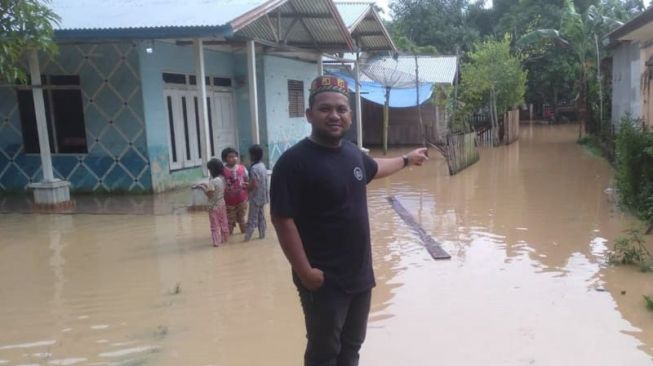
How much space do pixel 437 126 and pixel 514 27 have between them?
14524 millimetres

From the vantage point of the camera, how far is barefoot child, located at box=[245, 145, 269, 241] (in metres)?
6.83

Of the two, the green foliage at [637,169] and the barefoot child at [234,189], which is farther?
the green foliage at [637,169]

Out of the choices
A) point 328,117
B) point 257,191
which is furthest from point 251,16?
point 328,117

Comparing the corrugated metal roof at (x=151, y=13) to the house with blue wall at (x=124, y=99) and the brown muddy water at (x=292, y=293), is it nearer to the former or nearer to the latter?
the house with blue wall at (x=124, y=99)

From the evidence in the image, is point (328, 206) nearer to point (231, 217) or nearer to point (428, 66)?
point (231, 217)

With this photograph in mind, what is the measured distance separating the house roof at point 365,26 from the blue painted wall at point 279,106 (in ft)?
5.79

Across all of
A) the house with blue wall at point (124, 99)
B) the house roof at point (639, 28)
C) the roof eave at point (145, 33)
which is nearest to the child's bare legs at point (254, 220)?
the house with blue wall at point (124, 99)

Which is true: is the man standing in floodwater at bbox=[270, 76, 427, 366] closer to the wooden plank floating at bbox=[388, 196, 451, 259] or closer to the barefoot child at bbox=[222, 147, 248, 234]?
the wooden plank floating at bbox=[388, 196, 451, 259]

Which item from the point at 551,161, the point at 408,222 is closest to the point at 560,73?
the point at 551,161

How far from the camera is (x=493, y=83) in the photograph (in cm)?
2067

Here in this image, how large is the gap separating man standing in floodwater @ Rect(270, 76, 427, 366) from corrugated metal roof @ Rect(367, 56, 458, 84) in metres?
18.6

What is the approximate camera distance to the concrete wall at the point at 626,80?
1266 centimetres

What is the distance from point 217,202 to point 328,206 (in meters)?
4.37

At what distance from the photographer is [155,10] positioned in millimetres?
9531
